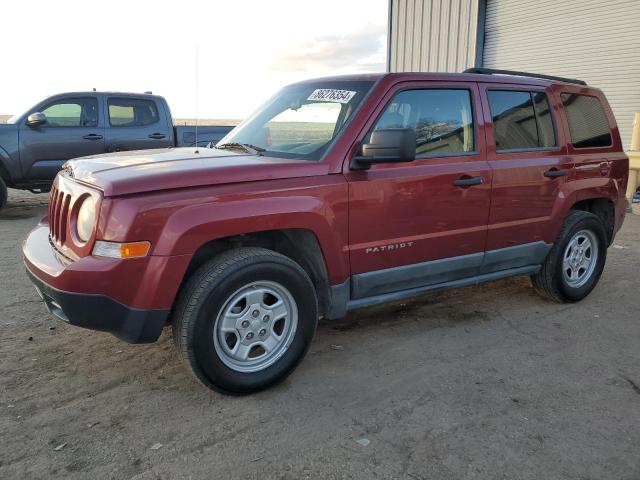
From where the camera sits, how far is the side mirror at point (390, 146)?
324 centimetres

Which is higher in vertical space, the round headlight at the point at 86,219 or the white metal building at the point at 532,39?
the white metal building at the point at 532,39

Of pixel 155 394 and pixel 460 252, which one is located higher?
pixel 460 252

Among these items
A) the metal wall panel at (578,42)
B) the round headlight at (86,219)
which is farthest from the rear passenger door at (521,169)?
the metal wall panel at (578,42)

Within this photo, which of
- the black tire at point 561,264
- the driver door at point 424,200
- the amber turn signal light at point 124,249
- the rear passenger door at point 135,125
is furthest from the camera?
the rear passenger door at point 135,125

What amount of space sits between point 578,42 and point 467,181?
1021 cm

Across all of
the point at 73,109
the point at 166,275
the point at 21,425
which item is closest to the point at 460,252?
the point at 166,275

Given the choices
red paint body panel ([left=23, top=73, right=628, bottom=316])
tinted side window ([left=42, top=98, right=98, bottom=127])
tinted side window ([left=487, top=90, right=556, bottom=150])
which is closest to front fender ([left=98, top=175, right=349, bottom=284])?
red paint body panel ([left=23, top=73, right=628, bottom=316])

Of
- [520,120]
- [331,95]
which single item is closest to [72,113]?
[331,95]

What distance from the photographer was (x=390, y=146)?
127 inches

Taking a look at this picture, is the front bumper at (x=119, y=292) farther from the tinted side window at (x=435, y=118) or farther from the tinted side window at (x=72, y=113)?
the tinted side window at (x=72, y=113)

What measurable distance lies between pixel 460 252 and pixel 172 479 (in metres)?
2.50

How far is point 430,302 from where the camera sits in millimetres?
4871

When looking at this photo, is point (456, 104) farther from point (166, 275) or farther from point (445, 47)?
point (445, 47)

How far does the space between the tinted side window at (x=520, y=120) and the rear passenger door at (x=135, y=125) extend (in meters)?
6.99
